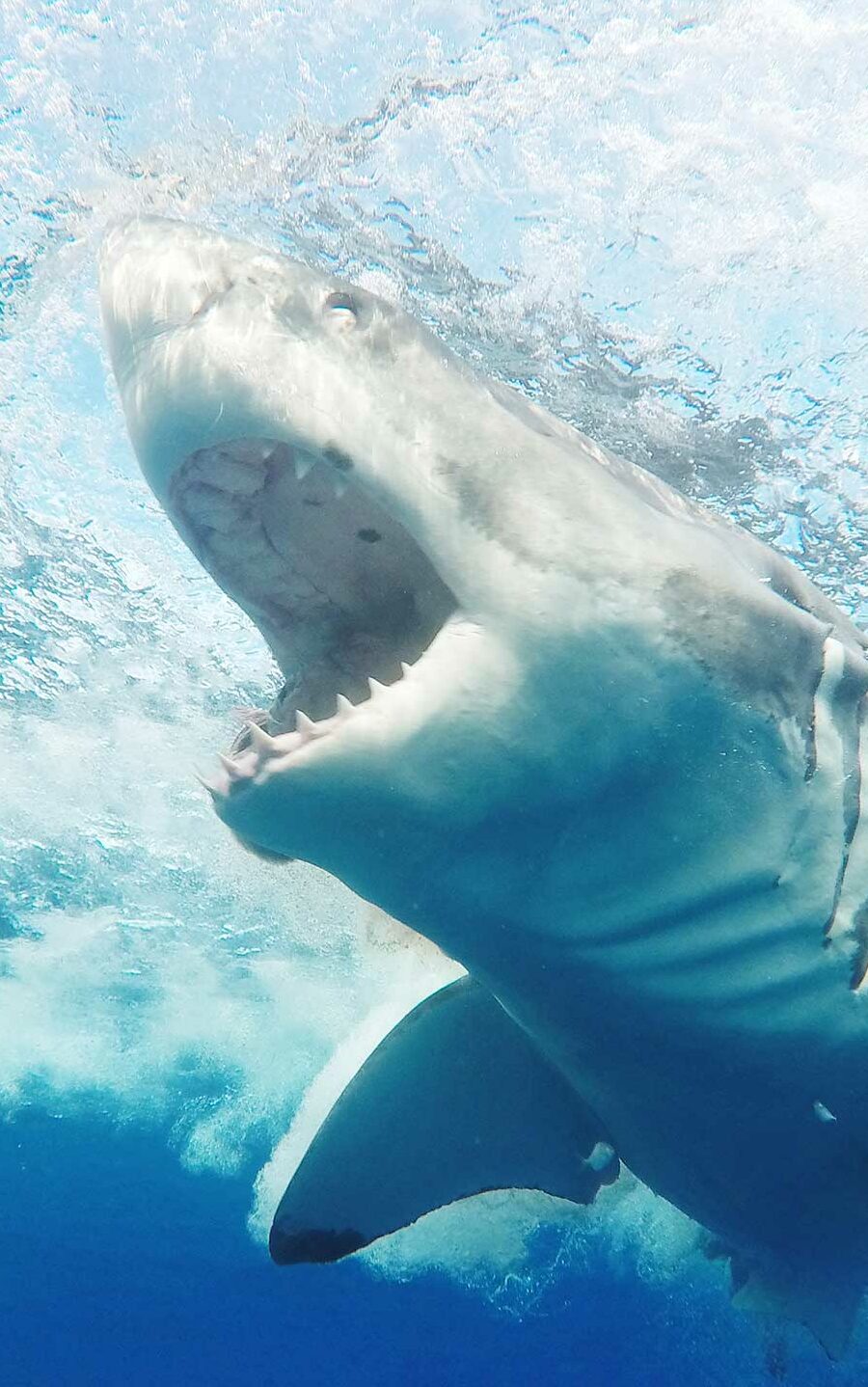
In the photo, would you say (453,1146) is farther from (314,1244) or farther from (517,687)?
(517,687)

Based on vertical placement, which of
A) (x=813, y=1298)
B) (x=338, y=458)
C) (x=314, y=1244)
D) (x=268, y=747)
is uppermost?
(x=338, y=458)

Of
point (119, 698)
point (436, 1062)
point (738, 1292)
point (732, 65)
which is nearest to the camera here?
point (436, 1062)

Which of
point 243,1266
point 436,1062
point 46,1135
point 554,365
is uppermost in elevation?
point 554,365

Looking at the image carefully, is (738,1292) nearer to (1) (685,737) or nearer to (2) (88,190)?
(1) (685,737)

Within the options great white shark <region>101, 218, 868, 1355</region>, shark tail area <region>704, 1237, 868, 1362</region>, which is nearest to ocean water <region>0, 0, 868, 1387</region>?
shark tail area <region>704, 1237, 868, 1362</region>

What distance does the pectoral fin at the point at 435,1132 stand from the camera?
4531mm

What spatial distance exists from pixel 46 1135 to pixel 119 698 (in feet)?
184

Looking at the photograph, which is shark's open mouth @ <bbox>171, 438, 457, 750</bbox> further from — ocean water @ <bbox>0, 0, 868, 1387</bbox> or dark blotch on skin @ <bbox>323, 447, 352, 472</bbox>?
ocean water @ <bbox>0, 0, 868, 1387</bbox>

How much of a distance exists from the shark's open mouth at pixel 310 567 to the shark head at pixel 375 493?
0.02 meters

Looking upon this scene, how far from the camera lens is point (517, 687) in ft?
7.79

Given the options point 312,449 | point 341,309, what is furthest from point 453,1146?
point 341,309

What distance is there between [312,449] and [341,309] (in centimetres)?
51

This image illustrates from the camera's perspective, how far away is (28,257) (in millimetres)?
7395

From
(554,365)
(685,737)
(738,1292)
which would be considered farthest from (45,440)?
(738,1292)
